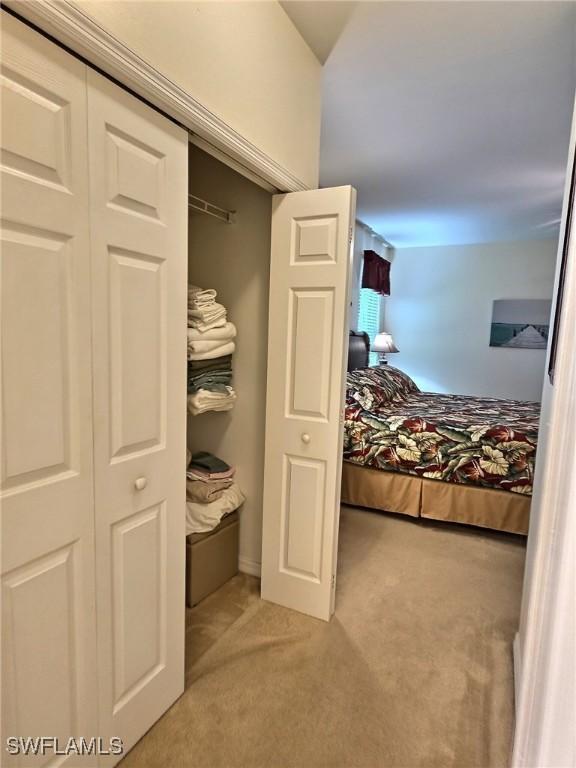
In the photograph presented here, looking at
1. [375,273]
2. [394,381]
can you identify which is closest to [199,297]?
[394,381]

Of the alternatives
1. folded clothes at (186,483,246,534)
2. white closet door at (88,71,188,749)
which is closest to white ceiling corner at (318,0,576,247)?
white closet door at (88,71,188,749)

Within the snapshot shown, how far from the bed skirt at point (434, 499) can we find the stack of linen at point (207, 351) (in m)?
1.56

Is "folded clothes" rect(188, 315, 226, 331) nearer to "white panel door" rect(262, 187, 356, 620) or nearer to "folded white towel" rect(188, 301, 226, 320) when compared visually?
"folded white towel" rect(188, 301, 226, 320)

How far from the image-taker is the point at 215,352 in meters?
2.01

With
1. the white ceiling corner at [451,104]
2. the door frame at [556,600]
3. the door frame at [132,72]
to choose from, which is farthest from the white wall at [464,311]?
the door frame at [556,600]

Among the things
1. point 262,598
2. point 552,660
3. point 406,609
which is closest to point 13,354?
point 552,660

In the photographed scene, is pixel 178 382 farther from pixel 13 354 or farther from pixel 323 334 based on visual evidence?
pixel 323 334

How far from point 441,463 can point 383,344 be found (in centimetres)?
287

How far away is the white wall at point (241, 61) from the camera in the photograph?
43.8 inches

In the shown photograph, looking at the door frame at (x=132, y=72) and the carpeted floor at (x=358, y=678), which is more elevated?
the door frame at (x=132, y=72)

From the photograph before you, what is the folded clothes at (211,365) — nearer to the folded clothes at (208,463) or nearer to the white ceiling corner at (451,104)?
the folded clothes at (208,463)

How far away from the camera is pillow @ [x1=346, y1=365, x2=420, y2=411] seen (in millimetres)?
3505

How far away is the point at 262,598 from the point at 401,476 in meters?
1.42

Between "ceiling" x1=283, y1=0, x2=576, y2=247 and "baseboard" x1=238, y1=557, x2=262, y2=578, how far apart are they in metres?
2.56
